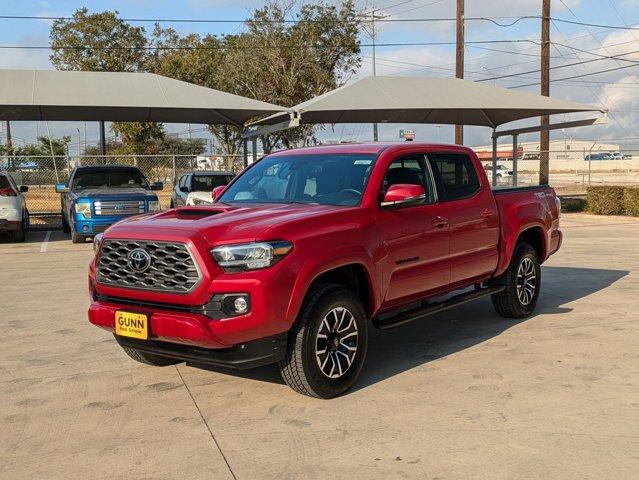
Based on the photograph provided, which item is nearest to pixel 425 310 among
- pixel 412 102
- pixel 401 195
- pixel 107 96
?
pixel 401 195

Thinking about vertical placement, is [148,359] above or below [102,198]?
below

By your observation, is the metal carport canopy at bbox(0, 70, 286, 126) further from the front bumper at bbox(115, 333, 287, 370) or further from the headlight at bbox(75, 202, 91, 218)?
the front bumper at bbox(115, 333, 287, 370)

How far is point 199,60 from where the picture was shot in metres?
45.5

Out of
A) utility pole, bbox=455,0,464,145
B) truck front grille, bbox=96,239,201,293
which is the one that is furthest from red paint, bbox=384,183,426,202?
utility pole, bbox=455,0,464,145

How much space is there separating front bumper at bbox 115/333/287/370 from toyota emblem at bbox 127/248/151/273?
53 centimetres

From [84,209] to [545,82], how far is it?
20208 millimetres

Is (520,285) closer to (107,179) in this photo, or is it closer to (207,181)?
(107,179)

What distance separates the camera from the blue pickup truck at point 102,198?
48.7 ft

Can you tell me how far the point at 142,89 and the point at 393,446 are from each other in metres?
17.5

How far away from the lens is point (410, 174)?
238 inches

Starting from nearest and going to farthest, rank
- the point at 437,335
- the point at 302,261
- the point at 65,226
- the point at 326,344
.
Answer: the point at 302,261, the point at 326,344, the point at 437,335, the point at 65,226

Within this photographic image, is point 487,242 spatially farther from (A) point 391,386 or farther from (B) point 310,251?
(B) point 310,251

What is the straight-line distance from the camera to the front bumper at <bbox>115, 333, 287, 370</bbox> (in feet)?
14.9

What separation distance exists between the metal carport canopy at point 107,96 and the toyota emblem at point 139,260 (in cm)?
1459
